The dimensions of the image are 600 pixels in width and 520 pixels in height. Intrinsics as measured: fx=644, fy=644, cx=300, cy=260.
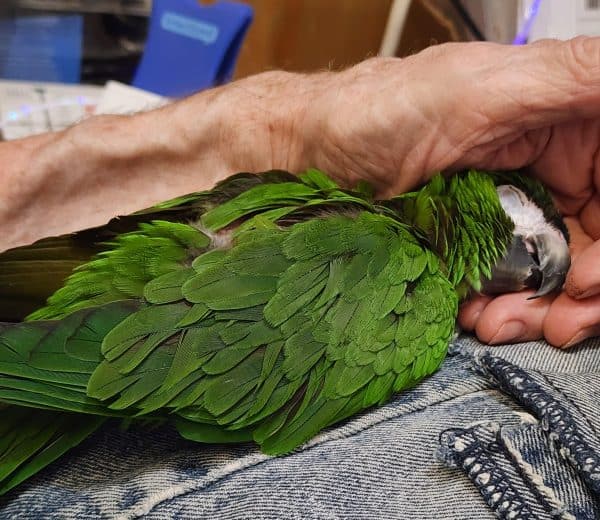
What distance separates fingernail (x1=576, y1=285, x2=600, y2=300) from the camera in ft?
2.53

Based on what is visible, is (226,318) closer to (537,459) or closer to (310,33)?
(537,459)

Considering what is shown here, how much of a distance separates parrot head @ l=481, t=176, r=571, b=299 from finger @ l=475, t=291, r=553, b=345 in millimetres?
23

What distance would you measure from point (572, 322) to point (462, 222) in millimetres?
181

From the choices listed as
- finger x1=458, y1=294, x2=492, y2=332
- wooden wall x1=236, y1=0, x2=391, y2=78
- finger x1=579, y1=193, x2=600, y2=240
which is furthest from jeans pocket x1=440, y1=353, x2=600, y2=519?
wooden wall x1=236, y1=0, x2=391, y2=78

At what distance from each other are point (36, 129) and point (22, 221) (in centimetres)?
60

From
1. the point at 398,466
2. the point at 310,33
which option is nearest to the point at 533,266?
the point at 398,466

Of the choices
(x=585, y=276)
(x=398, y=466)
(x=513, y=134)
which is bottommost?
(x=398, y=466)

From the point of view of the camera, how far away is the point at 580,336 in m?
0.75

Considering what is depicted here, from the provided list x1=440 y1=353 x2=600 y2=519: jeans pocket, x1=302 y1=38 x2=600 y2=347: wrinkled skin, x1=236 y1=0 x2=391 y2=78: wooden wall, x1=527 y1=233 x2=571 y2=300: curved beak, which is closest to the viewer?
x1=440 y1=353 x2=600 y2=519: jeans pocket

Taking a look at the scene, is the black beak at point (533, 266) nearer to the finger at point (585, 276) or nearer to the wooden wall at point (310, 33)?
the finger at point (585, 276)

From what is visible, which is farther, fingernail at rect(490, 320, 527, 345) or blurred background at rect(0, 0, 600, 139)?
blurred background at rect(0, 0, 600, 139)

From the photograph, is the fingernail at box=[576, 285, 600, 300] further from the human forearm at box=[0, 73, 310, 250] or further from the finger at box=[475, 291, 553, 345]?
the human forearm at box=[0, 73, 310, 250]

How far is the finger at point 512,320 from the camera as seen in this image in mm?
795

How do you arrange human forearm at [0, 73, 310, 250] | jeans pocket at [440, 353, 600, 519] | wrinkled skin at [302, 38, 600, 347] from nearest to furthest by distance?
jeans pocket at [440, 353, 600, 519] → wrinkled skin at [302, 38, 600, 347] → human forearm at [0, 73, 310, 250]
